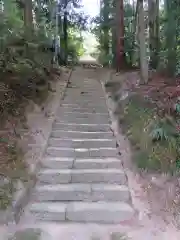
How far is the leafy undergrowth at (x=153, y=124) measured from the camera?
5.27m

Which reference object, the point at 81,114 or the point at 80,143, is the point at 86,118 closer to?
the point at 81,114

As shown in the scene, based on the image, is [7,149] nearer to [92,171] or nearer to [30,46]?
[92,171]

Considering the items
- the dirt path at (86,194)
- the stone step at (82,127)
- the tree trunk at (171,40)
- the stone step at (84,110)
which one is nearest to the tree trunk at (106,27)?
the tree trunk at (171,40)

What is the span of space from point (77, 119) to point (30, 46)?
7.68 feet

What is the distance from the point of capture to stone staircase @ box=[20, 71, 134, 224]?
470 cm

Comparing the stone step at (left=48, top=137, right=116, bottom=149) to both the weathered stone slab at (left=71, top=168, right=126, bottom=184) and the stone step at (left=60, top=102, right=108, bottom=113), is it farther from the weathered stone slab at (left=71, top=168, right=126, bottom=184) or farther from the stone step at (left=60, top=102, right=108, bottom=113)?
the stone step at (left=60, top=102, right=108, bottom=113)

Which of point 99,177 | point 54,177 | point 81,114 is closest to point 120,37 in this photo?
point 81,114

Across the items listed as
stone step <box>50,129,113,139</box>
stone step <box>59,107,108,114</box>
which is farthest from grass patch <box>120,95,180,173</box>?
stone step <box>59,107,108,114</box>

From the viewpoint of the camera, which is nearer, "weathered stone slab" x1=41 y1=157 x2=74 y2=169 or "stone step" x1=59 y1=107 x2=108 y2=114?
"weathered stone slab" x1=41 y1=157 x2=74 y2=169

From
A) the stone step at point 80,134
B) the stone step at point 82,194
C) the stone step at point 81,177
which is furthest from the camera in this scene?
the stone step at point 80,134

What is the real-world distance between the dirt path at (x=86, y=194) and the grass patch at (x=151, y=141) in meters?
0.29

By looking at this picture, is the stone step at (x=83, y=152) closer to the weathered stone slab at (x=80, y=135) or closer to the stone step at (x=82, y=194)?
the weathered stone slab at (x=80, y=135)

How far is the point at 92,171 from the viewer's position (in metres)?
5.59

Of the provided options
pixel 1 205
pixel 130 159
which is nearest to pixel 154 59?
pixel 130 159
